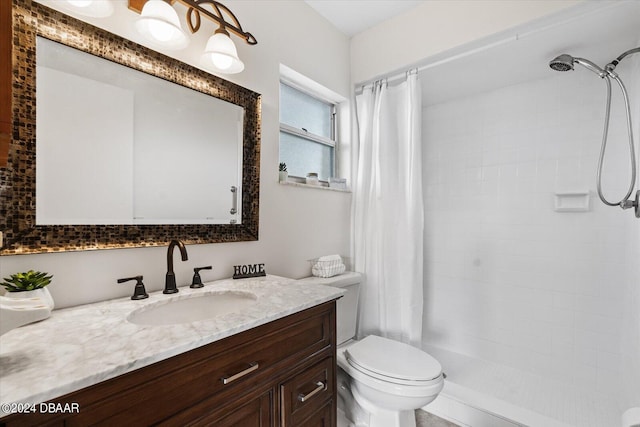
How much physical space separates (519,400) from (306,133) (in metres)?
2.17

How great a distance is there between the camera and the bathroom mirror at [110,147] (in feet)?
3.12

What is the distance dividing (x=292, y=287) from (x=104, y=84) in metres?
1.06

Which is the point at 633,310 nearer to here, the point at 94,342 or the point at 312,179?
the point at 312,179

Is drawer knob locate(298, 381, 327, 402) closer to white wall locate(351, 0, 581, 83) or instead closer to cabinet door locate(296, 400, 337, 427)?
cabinet door locate(296, 400, 337, 427)

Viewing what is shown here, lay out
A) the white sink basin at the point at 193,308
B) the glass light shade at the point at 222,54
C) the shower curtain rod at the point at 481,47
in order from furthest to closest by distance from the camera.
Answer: the shower curtain rod at the point at 481,47
the glass light shade at the point at 222,54
the white sink basin at the point at 193,308

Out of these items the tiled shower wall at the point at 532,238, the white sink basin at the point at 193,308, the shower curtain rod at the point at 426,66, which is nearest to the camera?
the white sink basin at the point at 193,308

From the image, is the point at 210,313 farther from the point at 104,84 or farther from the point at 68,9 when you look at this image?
the point at 68,9

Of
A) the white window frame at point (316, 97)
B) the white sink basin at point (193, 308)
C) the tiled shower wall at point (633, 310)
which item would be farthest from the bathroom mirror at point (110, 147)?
the tiled shower wall at point (633, 310)

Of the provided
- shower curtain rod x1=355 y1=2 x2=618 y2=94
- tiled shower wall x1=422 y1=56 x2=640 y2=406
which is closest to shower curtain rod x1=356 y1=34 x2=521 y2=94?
shower curtain rod x1=355 y1=2 x2=618 y2=94

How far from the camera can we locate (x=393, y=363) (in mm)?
1480

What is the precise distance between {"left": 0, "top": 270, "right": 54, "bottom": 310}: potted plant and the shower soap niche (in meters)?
2.76

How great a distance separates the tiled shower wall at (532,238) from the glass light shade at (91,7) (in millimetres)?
2399

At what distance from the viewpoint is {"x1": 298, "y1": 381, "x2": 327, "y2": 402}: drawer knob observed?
106 cm

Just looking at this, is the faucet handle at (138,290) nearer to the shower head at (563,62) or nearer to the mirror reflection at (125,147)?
the mirror reflection at (125,147)
